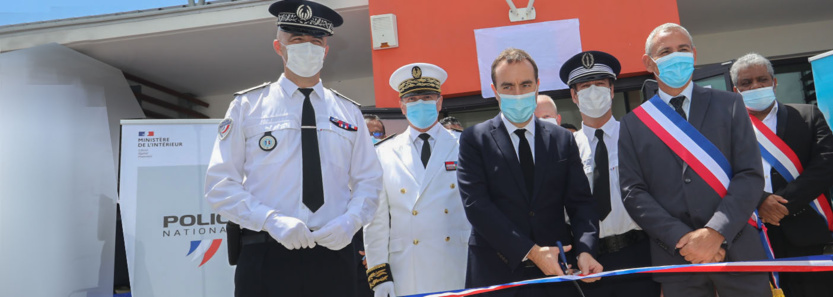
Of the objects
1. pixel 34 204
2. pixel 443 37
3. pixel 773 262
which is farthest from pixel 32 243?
pixel 773 262

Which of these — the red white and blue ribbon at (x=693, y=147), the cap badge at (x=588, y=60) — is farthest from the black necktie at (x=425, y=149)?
the red white and blue ribbon at (x=693, y=147)

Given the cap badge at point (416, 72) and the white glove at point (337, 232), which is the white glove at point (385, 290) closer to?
the white glove at point (337, 232)

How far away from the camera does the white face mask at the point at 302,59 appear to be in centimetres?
240

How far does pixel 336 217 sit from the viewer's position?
2.23m

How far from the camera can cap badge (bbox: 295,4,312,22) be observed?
7.87 feet

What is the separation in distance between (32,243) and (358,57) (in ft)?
14.3

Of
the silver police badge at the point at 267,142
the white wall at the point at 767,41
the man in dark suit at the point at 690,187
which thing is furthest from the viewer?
the white wall at the point at 767,41

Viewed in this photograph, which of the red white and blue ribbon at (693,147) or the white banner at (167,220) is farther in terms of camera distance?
the white banner at (167,220)

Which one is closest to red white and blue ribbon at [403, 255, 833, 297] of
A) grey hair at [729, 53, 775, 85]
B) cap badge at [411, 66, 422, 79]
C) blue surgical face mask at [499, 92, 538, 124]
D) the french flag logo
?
blue surgical face mask at [499, 92, 538, 124]

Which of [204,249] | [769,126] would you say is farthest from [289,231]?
[204,249]

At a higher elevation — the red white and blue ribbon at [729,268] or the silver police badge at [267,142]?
the silver police badge at [267,142]

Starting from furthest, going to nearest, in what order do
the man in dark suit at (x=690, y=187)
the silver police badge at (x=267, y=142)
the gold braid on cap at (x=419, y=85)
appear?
the gold braid on cap at (x=419, y=85)
the silver police badge at (x=267, y=142)
the man in dark suit at (x=690, y=187)

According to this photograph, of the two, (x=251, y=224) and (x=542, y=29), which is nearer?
(x=251, y=224)

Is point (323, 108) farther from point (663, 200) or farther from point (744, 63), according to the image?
point (744, 63)
